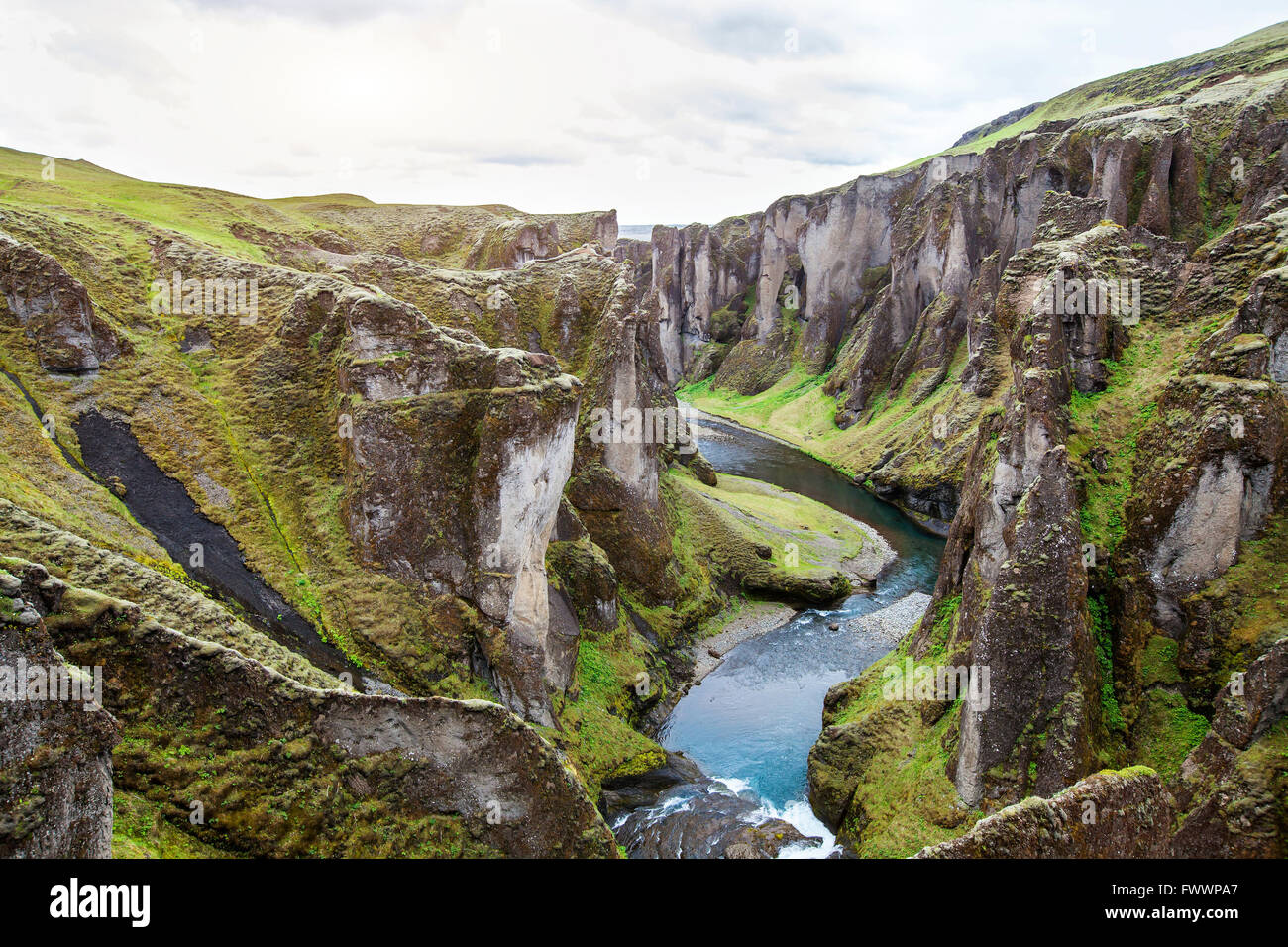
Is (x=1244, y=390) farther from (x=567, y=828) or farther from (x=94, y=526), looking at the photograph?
(x=94, y=526)

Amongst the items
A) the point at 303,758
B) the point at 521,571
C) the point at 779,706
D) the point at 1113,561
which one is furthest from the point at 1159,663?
the point at 303,758

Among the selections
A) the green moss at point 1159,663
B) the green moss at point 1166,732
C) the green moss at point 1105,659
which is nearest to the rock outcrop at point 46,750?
the green moss at point 1166,732

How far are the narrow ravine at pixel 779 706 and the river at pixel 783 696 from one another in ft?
0.14

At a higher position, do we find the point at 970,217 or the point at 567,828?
the point at 970,217

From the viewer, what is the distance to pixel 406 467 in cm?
2545

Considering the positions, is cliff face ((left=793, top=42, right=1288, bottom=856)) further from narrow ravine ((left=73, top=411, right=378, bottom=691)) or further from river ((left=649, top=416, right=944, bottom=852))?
narrow ravine ((left=73, top=411, right=378, bottom=691))

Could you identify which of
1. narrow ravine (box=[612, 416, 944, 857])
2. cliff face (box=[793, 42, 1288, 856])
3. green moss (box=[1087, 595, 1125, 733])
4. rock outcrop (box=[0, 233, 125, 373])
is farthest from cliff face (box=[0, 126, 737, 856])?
green moss (box=[1087, 595, 1125, 733])

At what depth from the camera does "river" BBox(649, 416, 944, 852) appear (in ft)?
96.5

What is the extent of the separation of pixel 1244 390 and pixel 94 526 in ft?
103

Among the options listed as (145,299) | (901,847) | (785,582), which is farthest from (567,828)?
(785,582)

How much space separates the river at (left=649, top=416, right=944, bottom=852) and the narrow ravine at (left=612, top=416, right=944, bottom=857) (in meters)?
0.04

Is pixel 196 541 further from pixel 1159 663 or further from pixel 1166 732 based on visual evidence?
pixel 1159 663

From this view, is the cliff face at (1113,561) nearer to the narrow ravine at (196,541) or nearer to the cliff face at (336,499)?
the cliff face at (336,499)
